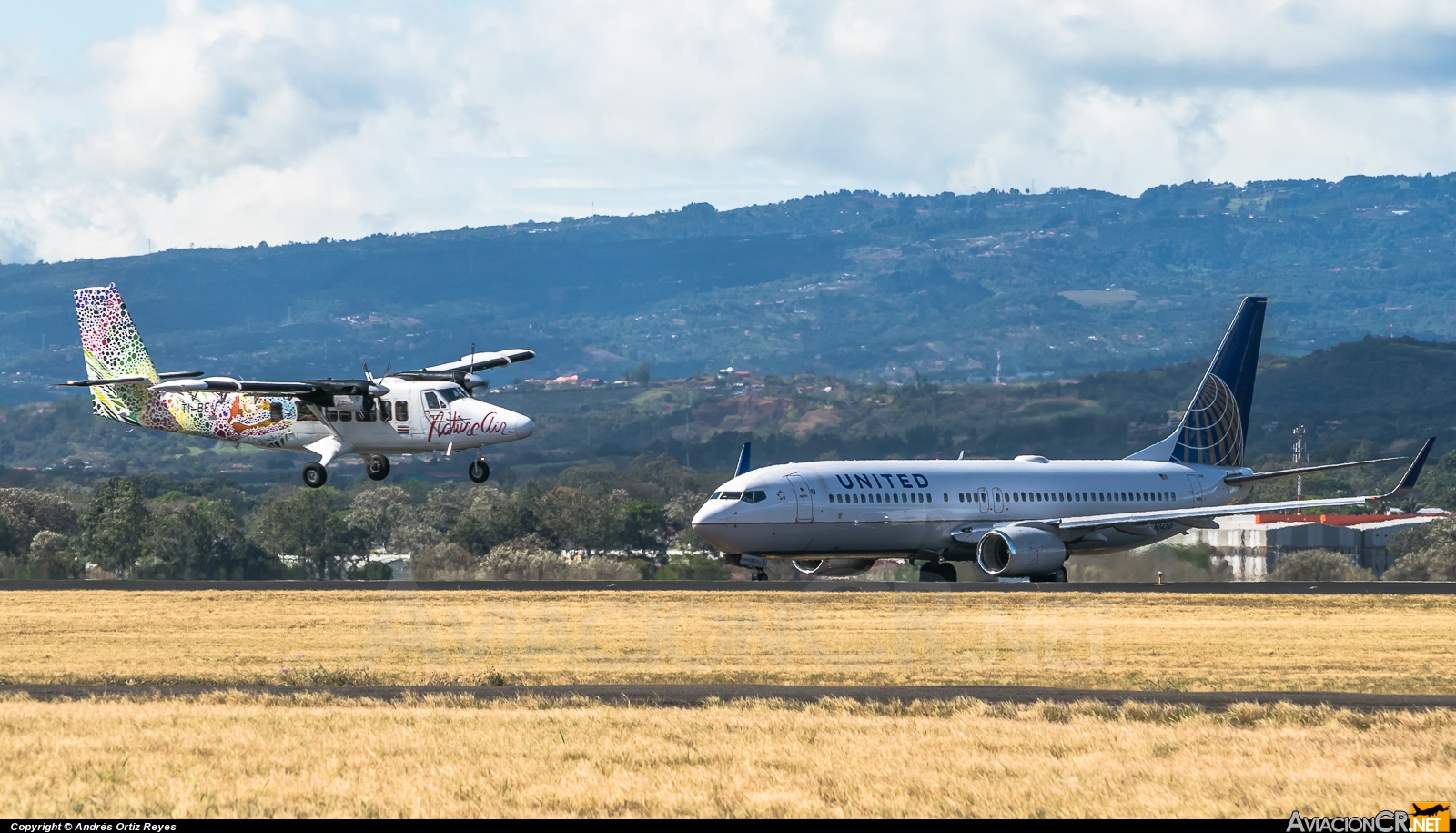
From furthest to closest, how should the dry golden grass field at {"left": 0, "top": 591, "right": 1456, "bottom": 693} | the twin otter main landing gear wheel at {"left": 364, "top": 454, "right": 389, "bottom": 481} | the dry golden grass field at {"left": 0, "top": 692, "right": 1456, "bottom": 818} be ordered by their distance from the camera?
the twin otter main landing gear wheel at {"left": 364, "top": 454, "right": 389, "bottom": 481}, the dry golden grass field at {"left": 0, "top": 591, "right": 1456, "bottom": 693}, the dry golden grass field at {"left": 0, "top": 692, "right": 1456, "bottom": 818}

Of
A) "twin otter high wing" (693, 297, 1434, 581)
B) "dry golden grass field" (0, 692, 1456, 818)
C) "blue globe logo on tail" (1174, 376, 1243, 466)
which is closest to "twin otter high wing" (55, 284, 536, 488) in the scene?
"twin otter high wing" (693, 297, 1434, 581)

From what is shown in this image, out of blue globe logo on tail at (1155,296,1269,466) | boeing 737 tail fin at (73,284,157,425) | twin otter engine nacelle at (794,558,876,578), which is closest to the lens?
boeing 737 tail fin at (73,284,157,425)

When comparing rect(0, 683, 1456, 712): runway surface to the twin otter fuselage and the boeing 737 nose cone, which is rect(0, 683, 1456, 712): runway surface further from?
the boeing 737 nose cone

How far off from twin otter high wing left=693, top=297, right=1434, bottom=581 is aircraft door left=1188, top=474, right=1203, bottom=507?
2.1 inches

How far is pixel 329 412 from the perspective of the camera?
49.4 meters

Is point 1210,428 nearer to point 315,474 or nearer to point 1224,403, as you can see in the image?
point 1224,403

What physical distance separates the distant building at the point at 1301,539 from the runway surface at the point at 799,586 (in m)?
34.8

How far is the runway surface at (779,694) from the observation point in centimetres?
2364

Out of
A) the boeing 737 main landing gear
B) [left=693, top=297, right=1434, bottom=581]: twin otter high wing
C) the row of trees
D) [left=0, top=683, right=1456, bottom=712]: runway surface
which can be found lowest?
the row of trees

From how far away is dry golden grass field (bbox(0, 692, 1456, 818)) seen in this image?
1584 cm

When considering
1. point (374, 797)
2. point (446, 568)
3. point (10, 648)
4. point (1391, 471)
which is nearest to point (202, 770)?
point (374, 797)
